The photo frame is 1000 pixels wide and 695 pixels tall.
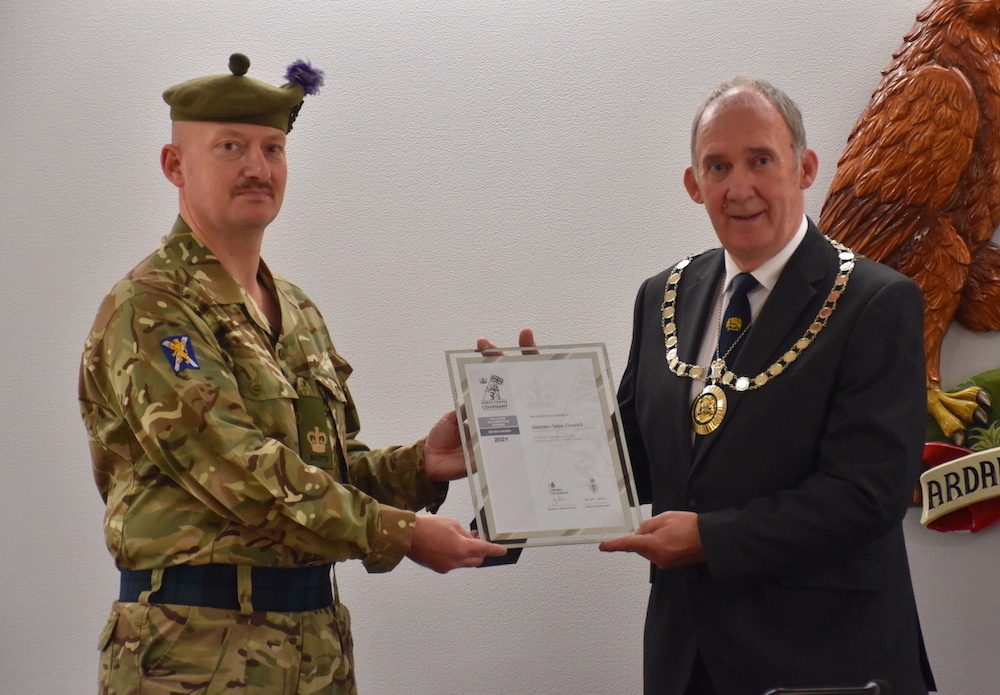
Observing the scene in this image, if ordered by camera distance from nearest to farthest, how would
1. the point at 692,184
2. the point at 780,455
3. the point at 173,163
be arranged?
the point at 780,455 < the point at 173,163 < the point at 692,184

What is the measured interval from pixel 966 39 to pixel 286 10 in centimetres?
166

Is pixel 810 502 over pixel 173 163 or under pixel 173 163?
under

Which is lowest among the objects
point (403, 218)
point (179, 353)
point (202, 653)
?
point (202, 653)

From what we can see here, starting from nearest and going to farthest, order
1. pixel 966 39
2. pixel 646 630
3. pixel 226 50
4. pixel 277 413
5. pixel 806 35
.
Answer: pixel 277 413 < pixel 646 630 < pixel 966 39 < pixel 806 35 < pixel 226 50

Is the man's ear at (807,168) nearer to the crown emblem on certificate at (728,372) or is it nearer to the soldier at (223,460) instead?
the crown emblem on certificate at (728,372)

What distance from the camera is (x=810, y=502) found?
179cm

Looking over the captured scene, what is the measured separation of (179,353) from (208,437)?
14 cm

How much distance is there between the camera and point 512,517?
1.91 m

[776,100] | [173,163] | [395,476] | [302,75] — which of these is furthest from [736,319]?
[173,163]

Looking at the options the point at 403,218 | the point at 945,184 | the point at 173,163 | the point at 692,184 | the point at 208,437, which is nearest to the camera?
the point at 208,437

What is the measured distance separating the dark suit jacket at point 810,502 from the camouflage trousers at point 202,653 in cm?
62

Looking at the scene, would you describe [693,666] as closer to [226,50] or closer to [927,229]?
[927,229]

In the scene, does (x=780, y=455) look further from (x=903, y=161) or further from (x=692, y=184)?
(x=903, y=161)

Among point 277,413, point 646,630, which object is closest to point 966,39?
point 646,630
